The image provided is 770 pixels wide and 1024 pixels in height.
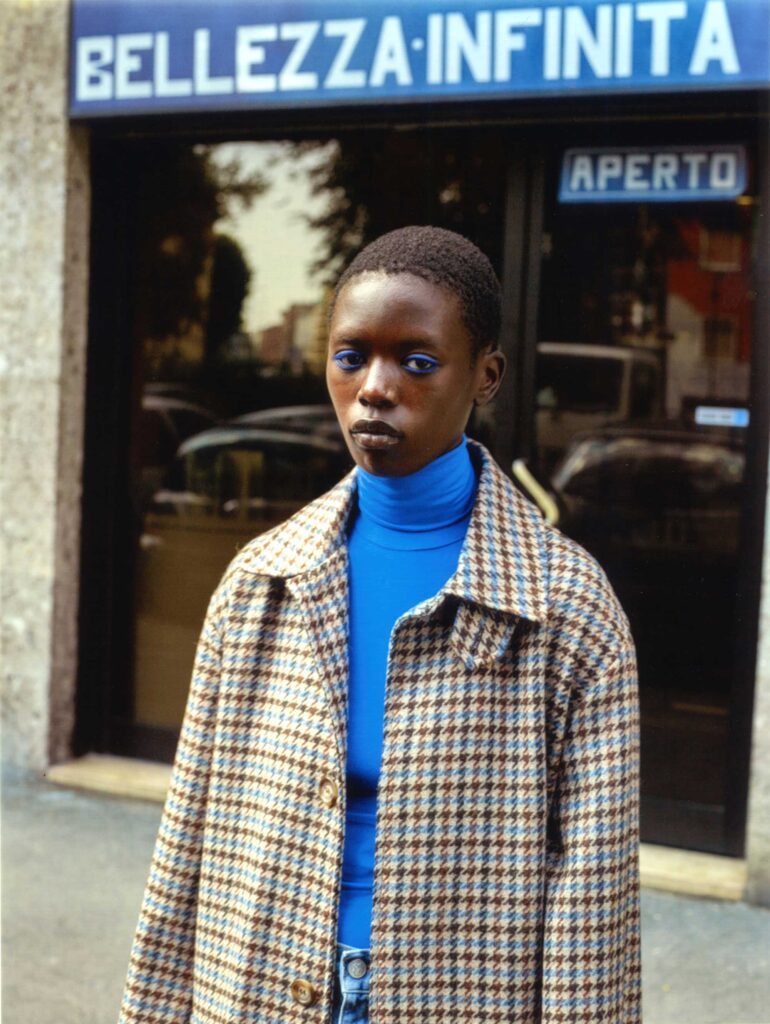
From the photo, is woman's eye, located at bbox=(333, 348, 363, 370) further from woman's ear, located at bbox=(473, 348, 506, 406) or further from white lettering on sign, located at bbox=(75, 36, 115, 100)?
white lettering on sign, located at bbox=(75, 36, 115, 100)

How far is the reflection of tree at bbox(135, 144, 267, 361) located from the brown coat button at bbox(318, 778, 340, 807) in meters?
4.37

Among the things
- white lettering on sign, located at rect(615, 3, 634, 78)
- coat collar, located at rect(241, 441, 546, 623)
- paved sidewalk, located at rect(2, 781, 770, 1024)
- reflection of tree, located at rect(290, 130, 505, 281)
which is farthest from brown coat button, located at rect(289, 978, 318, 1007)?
reflection of tree, located at rect(290, 130, 505, 281)

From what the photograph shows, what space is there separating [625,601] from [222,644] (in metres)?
3.57

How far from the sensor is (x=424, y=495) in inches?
67.9

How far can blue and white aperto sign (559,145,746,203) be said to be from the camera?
15.9 ft

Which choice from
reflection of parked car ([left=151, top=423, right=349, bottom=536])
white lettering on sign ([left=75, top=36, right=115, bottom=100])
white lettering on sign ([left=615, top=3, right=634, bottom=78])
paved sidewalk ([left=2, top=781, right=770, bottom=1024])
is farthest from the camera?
reflection of parked car ([left=151, top=423, right=349, bottom=536])

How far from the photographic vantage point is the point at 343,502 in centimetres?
182

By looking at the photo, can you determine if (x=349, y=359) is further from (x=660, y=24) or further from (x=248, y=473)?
(x=248, y=473)

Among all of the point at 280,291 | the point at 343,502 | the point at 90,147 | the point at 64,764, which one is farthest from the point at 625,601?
the point at 343,502

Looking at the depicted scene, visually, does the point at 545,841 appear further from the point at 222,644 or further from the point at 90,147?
the point at 90,147

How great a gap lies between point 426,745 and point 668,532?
3626mm

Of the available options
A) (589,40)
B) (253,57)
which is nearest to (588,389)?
(589,40)

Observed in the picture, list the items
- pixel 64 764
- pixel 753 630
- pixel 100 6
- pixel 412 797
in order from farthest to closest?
pixel 64 764 < pixel 100 6 < pixel 753 630 < pixel 412 797

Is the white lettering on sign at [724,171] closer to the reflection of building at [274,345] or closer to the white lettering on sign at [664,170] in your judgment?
the white lettering on sign at [664,170]
